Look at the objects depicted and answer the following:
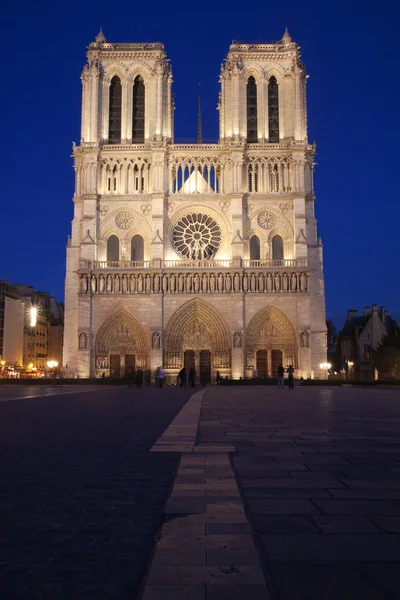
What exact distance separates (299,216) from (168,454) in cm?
3622

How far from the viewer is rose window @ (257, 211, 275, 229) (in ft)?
137

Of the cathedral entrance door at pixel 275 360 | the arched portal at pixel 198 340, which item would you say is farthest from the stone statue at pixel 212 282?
the cathedral entrance door at pixel 275 360

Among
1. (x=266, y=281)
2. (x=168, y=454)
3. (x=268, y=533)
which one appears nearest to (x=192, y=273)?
(x=266, y=281)

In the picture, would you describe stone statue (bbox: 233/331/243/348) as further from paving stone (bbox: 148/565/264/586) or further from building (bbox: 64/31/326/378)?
paving stone (bbox: 148/565/264/586)

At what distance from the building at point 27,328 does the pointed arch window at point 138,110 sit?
17.9 m

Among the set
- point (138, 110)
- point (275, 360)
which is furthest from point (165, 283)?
point (138, 110)

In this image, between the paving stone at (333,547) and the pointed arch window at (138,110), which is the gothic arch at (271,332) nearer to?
the pointed arch window at (138,110)

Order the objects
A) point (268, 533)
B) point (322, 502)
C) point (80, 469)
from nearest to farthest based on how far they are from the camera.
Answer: point (268, 533) → point (322, 502) → point (80, 469)

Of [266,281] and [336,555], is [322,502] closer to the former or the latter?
[336,555]

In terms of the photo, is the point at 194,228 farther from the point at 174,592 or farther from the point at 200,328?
the point at 174,592

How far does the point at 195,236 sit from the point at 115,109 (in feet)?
37.5

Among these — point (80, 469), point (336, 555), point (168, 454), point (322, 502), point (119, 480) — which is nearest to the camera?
point (336, 555)

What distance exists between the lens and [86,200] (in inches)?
1633

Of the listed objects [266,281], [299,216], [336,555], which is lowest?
[336,555]
